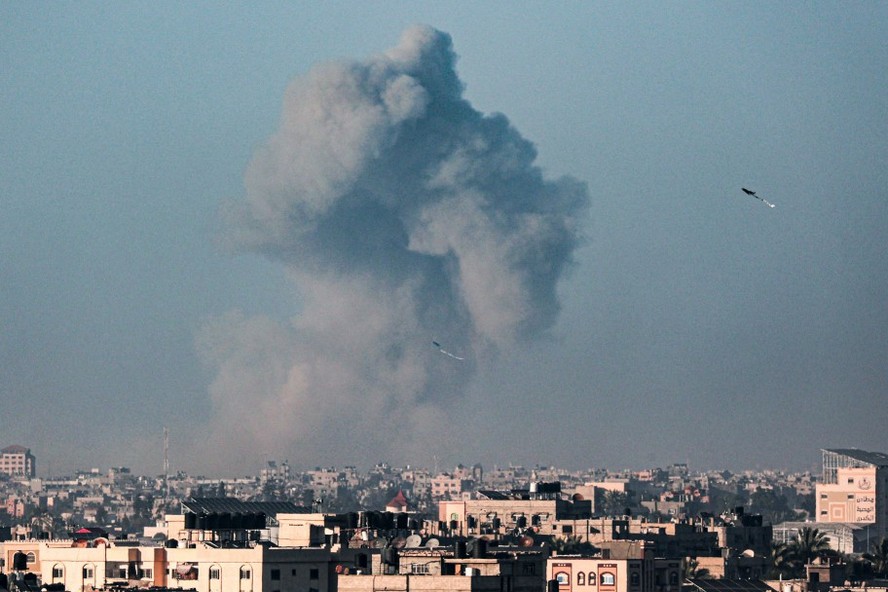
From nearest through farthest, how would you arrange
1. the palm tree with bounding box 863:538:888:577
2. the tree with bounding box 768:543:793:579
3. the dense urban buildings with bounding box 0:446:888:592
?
1. the dense urban buildings with bounding box 0:446:888:592
2. the tree with bounding box 768:543:793:579
3. the palm tree with bounding box 863:538:888:577

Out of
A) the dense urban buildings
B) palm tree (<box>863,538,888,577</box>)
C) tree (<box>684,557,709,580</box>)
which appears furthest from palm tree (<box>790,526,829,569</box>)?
tree (<box>684,557,709,580</box>)

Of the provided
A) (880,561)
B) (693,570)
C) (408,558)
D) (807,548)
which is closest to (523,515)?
(807,548)

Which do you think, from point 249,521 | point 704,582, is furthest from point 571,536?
point 249,521

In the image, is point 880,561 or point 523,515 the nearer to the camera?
point 880,561

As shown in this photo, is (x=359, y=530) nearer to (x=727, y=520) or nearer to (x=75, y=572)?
(x=75, y=572)

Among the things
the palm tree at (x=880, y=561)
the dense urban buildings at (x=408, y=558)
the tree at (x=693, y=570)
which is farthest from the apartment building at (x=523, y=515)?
the palm tree at (x=880, y=561)

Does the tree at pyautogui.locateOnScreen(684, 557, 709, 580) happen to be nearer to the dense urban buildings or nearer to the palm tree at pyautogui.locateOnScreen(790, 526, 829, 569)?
the dense urban buildings

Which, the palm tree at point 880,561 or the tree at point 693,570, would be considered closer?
the tree at point 693,570

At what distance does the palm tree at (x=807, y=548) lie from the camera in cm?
15512

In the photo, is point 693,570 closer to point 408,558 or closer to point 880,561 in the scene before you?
point 880,561

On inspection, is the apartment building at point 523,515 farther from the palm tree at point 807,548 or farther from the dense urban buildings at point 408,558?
the palm tree at point 807,548

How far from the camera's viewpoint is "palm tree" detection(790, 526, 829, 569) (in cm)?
15512

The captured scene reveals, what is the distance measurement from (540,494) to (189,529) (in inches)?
2518

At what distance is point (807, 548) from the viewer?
16038 cm
